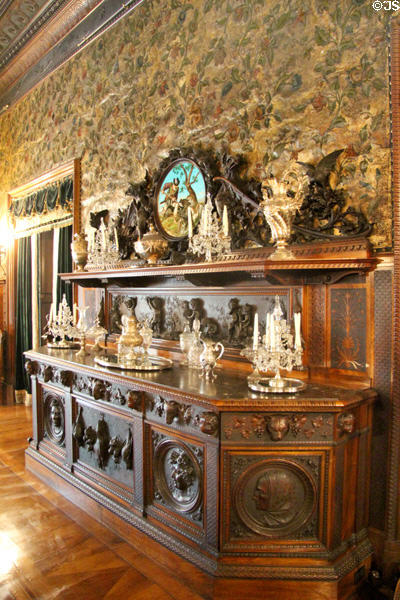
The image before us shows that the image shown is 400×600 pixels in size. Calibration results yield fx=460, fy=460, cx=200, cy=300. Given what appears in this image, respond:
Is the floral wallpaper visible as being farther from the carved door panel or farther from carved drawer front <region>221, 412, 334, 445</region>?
the carved door panel

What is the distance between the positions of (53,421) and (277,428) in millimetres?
2555

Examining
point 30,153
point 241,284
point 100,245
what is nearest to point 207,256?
point 241,284

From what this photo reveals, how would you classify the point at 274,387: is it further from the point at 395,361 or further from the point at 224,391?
the point at 395,361

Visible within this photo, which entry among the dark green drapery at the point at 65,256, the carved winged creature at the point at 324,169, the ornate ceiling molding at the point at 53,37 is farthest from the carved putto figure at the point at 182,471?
the ornate ceiling molding at the point at 53,37

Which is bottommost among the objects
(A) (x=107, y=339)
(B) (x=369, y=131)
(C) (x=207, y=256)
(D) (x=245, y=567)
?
(D) (x=245, y=567)

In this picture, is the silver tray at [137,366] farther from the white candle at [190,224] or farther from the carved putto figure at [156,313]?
the white candle at [190,224]

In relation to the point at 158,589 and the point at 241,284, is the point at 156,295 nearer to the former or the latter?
the point at 241,284

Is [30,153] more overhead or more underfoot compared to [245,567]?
more overhead

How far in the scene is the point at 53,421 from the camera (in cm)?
425

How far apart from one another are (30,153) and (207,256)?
4599 millimetres

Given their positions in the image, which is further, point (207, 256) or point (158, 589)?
point (207, 256)

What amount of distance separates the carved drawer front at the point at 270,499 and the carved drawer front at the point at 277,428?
81 millimetres

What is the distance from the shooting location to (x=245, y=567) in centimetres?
248

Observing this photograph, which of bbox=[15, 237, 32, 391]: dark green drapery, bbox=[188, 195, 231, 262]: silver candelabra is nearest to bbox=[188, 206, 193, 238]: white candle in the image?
bbox=[188, 195, 231, 262]: silver candelabra
